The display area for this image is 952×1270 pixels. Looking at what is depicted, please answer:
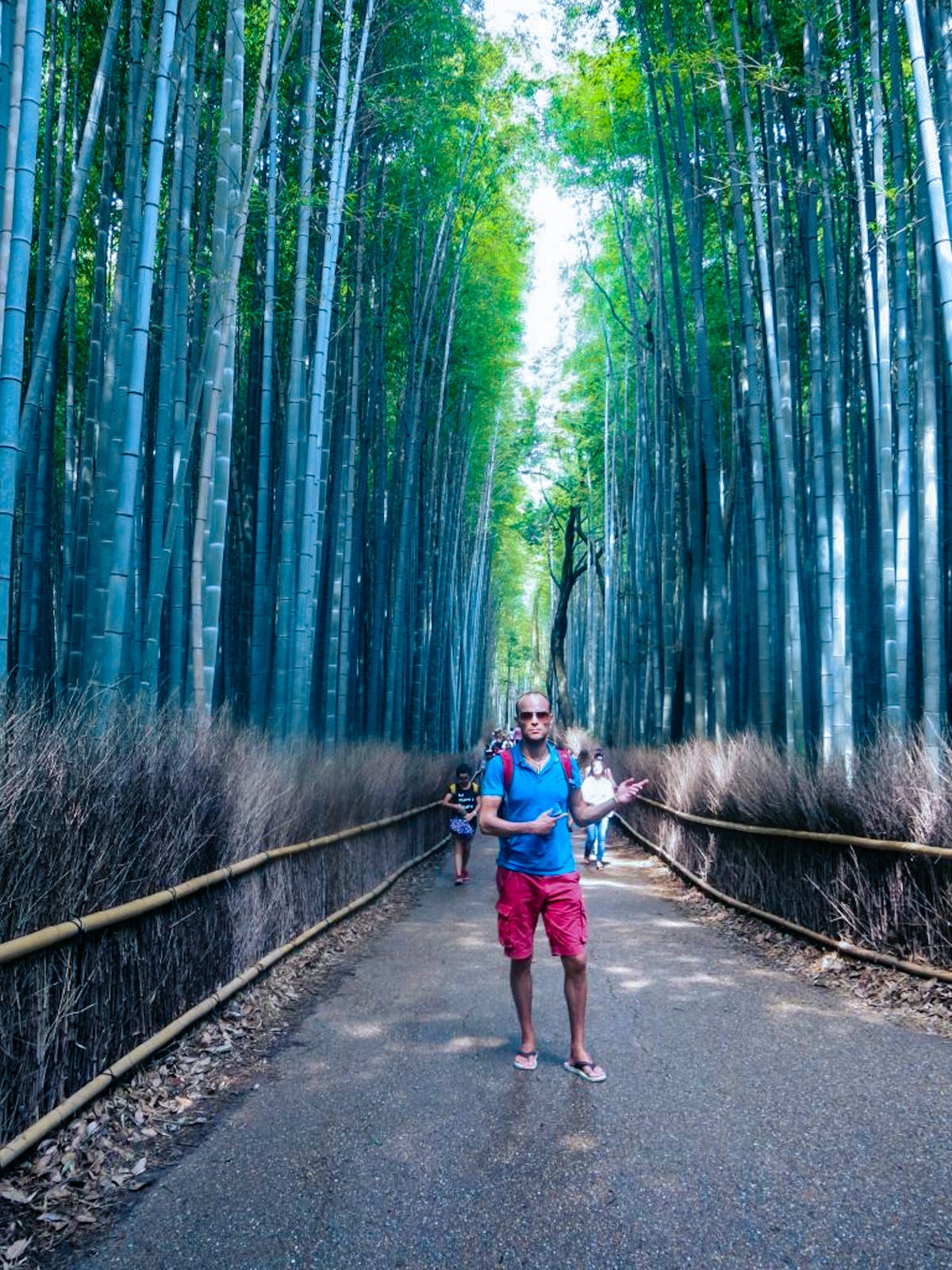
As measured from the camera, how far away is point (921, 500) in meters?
5.30

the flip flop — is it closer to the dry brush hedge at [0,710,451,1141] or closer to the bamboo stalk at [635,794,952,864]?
the dry brush hedge at [0,710,451,1141]

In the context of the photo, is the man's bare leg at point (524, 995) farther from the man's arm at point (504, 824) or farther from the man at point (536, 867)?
the man's arm at point (504, 824)

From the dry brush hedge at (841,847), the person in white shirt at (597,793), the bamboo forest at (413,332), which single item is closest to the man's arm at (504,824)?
the bamboo forest at (413,332)

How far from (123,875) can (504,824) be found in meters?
1.12

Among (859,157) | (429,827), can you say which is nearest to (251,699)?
(429,827)

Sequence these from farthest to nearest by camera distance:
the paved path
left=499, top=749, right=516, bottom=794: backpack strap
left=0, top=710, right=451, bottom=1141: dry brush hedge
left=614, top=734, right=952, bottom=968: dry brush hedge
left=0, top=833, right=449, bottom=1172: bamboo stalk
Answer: left=614, top=734, right=952, bottom=968: dry brush hedge
left=499, top=749, right=516, bottom=794: backpack strap
left=0, top=710, right=451, bottom=1141: dry brush hedge
left=0, top=833, right=449, bottom=1172: bamboo stalk
the paved path

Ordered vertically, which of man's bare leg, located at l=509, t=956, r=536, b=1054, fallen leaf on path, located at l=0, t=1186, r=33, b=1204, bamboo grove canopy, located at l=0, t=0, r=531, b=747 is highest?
bamboo grove canopy, located at l=0, t=0, r=531, b=747

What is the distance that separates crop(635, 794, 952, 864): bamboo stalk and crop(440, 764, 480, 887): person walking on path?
1.78m

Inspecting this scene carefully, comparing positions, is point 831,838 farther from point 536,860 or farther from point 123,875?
point 123,875

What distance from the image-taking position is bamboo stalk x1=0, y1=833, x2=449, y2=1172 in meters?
2.19

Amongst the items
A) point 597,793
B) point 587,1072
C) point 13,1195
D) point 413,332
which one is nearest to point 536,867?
point 587,1072

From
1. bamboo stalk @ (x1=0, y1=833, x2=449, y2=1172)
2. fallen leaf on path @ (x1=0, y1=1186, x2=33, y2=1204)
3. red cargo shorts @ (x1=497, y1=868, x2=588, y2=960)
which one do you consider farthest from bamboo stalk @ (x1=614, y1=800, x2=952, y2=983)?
fallen leaf on path @ (x1=0, y1=1186, x2=33, y2=1204)

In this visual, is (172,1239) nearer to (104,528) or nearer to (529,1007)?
(529,1007)

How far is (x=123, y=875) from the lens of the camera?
2895 mm
